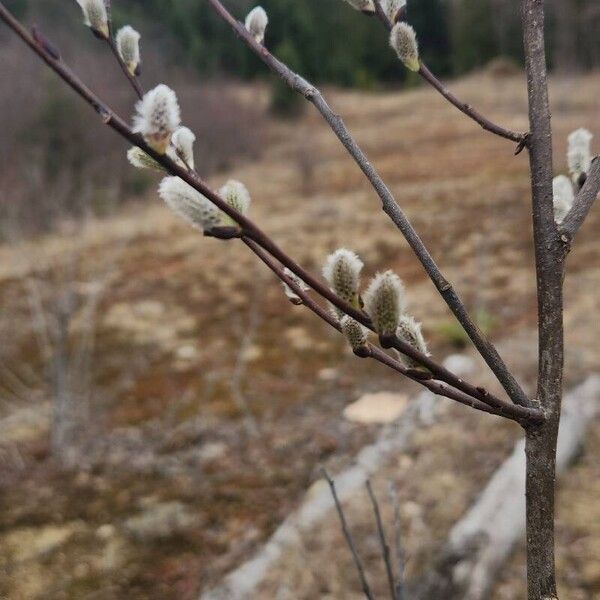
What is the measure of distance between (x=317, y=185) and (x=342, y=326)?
35.3 feet

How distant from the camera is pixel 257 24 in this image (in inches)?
34.0

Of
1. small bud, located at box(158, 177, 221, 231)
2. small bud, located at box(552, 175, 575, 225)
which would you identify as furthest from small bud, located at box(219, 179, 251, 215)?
small bud, located at box(552, 175, 575, 225)

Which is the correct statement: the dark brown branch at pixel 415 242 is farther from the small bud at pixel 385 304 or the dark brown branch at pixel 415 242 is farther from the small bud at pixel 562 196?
the small bud at pixel 562 196

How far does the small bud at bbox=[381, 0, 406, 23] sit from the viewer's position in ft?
2.84

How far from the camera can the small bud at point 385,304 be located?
60cm

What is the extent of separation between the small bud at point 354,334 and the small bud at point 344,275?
2.2 inches

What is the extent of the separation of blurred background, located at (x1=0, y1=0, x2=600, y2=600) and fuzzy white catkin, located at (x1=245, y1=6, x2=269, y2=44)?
1.83 metres

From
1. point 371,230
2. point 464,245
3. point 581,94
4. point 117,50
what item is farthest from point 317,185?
point 117,50

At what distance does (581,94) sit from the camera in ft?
53.9

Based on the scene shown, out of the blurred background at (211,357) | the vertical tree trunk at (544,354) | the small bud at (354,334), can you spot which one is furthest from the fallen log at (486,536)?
the small bud at (354,334)

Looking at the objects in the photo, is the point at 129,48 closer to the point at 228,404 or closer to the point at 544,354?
the point at 544,354

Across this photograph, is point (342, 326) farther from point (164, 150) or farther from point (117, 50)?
point (117, 50)

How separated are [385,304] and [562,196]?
0.52 m

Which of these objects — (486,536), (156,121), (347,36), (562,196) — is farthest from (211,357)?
(347,36)
